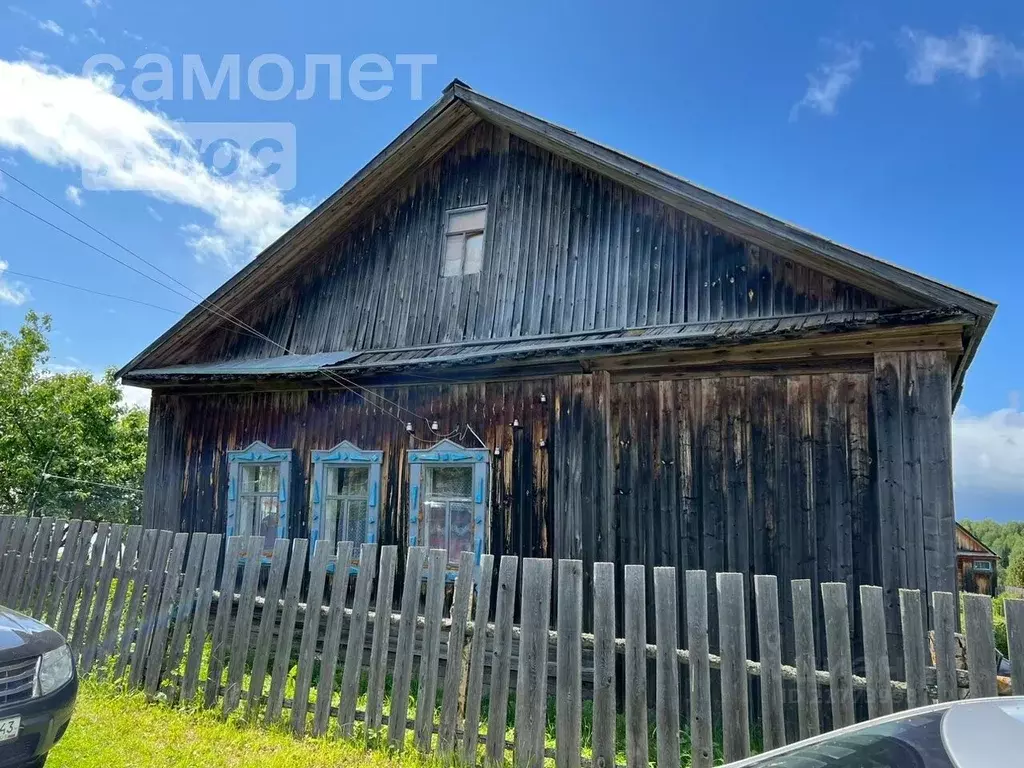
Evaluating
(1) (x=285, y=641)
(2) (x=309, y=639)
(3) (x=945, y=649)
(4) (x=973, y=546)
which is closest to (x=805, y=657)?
(3) (x=945, y=649)

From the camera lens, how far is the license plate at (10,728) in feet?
12.1

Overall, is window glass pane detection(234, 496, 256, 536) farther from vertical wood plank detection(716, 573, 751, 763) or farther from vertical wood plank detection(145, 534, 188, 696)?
vertical wood plank detection(716, 573, 751, 763)

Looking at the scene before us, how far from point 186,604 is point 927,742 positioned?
599cm

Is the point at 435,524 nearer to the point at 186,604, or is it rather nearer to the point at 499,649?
the point at 186,604

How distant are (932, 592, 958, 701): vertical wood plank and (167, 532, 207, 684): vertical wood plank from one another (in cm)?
594

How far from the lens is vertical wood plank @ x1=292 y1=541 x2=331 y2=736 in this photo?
4977 millimetres

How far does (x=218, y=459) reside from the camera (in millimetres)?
9172

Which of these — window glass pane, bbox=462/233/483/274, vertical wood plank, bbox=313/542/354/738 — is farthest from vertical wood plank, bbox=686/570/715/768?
window glass pane, bbox=462/233/483/274

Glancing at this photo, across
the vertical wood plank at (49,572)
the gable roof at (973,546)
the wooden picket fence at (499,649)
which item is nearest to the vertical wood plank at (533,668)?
the wooden picket fence at (499,649)

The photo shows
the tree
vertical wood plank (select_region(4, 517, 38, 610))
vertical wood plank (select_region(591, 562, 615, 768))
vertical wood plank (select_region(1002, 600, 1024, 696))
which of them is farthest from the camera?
the tree

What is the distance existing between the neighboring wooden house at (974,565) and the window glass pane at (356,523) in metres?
26.0

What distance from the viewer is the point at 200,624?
18.5ft

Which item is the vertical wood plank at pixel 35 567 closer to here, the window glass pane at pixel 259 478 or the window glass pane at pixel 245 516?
the window glass pane at pixel 245 516

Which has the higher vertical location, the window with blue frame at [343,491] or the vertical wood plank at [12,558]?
the window with blue frame at [343,491]
